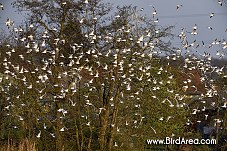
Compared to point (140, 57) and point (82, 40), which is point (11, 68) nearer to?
point (82, 40)

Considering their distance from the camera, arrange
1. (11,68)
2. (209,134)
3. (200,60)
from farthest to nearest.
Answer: (209,134), (11,68), (200,60)

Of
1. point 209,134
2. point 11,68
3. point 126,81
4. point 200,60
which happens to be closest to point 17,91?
point 11,68

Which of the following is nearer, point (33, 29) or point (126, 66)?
point (126, 66)

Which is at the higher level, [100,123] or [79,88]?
[79,88]

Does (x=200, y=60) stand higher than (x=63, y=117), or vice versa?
(x=200, y=60)

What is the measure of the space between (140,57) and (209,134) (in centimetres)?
342

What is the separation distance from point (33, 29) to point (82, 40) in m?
1.16

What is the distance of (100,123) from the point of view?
8492 millimetres

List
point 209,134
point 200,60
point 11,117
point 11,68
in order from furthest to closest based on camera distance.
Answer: point 209,134
point 11,117
point 11,68
point 200,60

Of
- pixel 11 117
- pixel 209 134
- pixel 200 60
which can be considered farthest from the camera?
pixel 209 134

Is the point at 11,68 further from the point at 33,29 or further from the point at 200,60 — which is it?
the point at 200,60

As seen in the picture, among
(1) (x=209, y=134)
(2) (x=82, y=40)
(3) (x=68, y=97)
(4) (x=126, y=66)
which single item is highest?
(2) (x=82, y=40)

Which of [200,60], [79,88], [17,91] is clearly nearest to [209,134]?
[200,60]

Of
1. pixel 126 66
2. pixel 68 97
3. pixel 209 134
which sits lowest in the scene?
pixel 209 134
